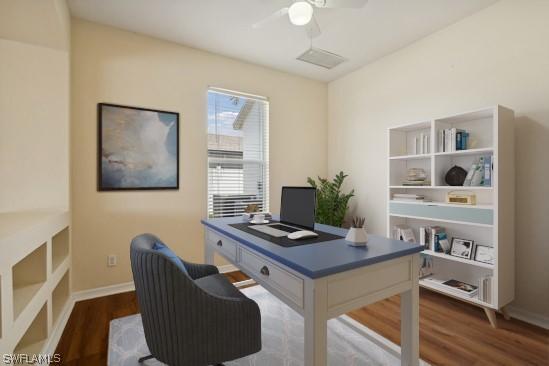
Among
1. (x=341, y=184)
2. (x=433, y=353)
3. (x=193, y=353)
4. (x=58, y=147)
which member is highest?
(x=58, y=147)

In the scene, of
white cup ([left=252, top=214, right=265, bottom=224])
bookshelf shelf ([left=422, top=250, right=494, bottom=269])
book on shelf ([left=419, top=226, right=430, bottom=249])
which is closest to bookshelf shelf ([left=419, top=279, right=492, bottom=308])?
bookshelf shelf ([left=422, top=250, right=494, bottom=269])

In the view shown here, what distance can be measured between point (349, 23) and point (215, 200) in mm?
2559

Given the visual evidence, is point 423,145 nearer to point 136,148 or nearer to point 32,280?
point 136,148

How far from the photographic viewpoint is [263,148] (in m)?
3.91

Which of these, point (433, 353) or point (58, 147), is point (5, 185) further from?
point (433, 353)

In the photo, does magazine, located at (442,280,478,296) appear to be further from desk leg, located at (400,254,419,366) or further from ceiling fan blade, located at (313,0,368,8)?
ceiling fan blade, located at (313,0,368,8)

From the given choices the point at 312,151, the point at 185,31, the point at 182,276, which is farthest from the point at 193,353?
the point at 312,151

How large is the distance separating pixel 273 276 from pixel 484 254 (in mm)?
2150

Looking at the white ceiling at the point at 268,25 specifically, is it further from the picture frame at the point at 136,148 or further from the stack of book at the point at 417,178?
the stack of book at the point at 417,178

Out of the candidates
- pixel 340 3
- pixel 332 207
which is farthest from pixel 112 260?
pixel 340 3

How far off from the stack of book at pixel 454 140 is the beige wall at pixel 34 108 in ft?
11.5

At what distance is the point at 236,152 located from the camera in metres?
3.70

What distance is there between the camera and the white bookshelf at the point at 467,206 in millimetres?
2232

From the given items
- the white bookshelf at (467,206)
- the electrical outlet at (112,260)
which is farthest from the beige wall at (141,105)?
the white bookshelf at (467,206)
